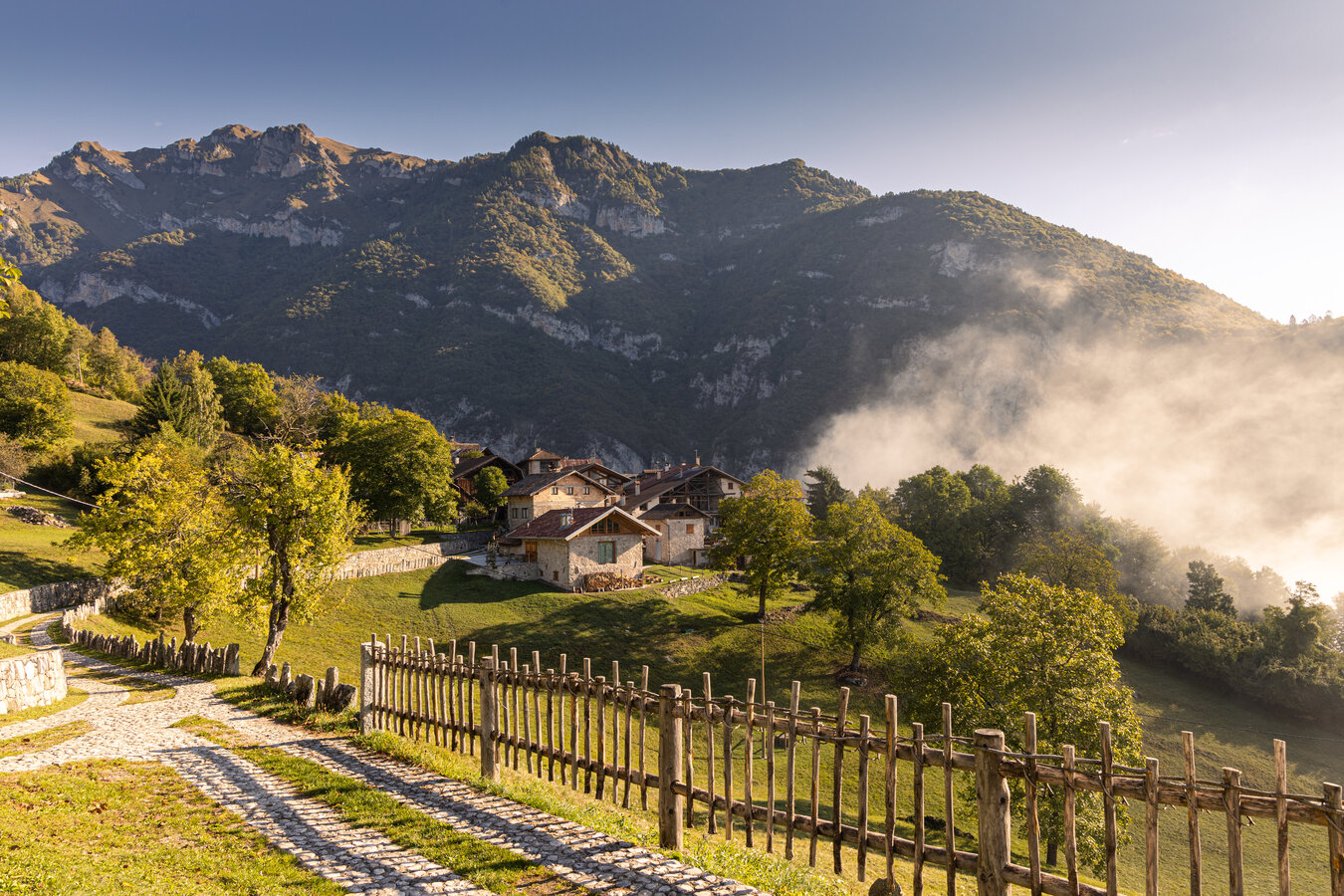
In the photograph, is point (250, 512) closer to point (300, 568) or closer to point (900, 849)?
point (300, 568)

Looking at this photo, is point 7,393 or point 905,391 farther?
point 905,391

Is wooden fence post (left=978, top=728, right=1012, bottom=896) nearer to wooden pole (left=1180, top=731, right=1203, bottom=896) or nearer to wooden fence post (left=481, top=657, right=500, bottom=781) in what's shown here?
wooden pole (left=1180, top=731, right=1203, bottom=896)

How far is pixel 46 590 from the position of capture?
31.6m

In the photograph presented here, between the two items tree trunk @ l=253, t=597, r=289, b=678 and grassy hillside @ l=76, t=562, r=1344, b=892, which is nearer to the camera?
tree trunk @ l=253, t=597, r=289, b=678

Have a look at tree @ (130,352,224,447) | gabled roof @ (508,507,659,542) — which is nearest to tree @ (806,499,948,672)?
gabled roof @ (508,507,659,542)

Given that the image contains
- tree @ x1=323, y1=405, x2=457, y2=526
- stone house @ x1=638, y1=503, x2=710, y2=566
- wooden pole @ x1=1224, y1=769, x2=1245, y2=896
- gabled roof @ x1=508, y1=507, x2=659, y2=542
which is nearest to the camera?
wooden pole @ x1=1224, y1=769, x2=1245, y2=896

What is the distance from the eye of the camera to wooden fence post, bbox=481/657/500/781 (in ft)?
37.4

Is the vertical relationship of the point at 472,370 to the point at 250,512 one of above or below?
above

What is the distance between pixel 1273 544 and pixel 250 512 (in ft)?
405

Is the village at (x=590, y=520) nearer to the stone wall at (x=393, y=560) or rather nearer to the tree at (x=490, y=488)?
the tree at (x=490, y=488)

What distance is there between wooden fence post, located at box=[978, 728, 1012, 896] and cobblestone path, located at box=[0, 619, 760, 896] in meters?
2.68

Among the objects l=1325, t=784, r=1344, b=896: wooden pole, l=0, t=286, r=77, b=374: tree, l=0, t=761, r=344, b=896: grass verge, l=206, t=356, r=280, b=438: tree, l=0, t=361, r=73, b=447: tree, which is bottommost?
l=0, t=761, r=344, b=896: grass verge

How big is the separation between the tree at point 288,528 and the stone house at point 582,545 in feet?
88.8

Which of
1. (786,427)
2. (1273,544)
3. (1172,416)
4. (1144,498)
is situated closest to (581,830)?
(1273,544)
